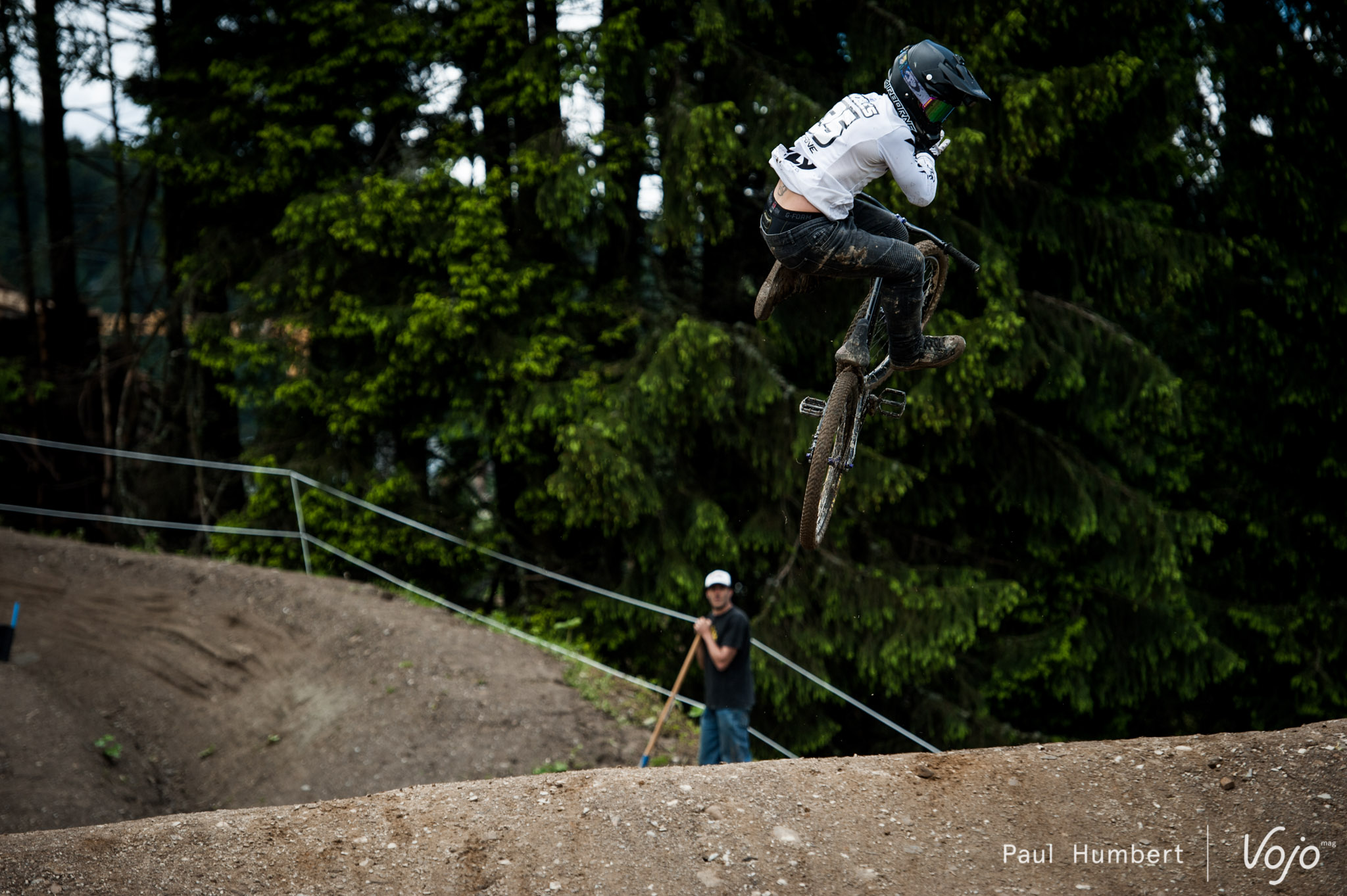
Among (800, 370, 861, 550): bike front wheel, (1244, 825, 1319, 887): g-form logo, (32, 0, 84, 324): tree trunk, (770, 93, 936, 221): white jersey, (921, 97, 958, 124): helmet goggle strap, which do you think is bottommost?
(1244, 825, 1319, 887): g-form logo

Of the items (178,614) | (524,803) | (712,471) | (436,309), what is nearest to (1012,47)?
(712,471)

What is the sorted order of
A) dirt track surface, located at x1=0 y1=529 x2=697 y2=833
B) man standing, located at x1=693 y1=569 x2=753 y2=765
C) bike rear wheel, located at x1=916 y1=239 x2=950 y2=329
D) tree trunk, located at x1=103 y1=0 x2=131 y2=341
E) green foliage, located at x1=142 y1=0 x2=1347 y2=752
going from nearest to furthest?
bike rear wheel, located at x1=916 y1=239 x2=950 y2=329 → man standing, located at x1=693 y1=569 x2=753 y2=765 → dirt track surface, located at x1=0 y1=529 x2=697 y2=833 → green foliage, located at x1=142 y1=0 x2=1347 y2=752 → tree trunk, located at x1=103 y1=0 x2=131 y2=341

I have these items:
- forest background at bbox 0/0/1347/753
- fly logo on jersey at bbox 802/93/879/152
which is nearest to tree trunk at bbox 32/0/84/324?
forest background at bbox 0/0/1347/753

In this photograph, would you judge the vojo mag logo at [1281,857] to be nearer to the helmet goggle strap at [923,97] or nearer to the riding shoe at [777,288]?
the riding shoe at [777,288]

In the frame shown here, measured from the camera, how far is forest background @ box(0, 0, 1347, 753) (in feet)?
33.4

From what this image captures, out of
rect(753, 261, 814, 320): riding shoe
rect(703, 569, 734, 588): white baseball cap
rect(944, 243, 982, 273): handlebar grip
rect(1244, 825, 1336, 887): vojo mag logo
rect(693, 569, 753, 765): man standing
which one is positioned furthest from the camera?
rect(703, 569, 734, 588): white baseball cap

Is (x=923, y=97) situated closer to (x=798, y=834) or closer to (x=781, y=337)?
(x=798, y=834)

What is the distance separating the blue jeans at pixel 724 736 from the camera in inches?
298

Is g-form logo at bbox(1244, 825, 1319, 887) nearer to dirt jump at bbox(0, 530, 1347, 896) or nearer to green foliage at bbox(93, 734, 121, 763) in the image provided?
dirt jump at bbox(0, 530, 1347, 896)

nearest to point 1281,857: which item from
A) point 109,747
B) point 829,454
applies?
point 829,454

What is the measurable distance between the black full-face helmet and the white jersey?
7cm

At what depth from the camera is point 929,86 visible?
4844 mm

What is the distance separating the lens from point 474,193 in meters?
11.3

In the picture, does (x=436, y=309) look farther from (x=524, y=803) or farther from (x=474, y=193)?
(x=524, y=803)
